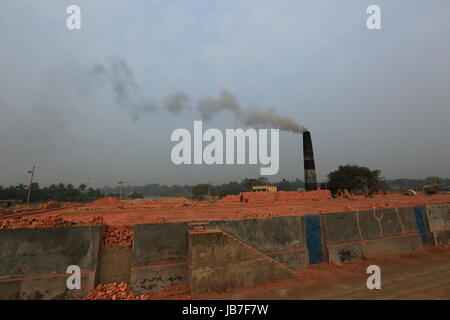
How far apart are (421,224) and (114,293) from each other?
1899cm

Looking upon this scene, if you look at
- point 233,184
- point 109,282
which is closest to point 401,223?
point 109,282

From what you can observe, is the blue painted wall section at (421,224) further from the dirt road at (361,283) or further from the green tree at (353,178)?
the green tree at (353,178)

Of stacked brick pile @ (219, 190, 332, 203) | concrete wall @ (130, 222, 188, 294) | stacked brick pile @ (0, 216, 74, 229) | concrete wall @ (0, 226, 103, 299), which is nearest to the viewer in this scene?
concrete wall @ (0, 226, 103, 299)

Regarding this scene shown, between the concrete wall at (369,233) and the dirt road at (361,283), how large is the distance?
0.67 metres

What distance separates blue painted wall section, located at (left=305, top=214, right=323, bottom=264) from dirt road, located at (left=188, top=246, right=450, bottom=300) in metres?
0.40

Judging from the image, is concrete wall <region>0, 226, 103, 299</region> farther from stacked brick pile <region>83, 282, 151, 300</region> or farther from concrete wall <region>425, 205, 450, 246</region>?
concrete wall <region>425, 205, 450, 246</region>

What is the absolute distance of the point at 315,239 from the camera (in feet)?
37.1

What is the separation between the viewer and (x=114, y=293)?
793 cm

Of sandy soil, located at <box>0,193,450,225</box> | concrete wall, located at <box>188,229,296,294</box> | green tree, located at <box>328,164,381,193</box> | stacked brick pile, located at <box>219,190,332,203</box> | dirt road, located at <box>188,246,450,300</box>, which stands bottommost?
dirt road, located at <box>188,246,450,300</box>

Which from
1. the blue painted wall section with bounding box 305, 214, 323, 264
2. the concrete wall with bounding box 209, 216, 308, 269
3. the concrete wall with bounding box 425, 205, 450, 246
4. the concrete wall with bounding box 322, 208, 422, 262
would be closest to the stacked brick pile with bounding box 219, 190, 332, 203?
the concrete wall with bounding box 425, 205, 450, 246

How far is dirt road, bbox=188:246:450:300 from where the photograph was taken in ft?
25.5

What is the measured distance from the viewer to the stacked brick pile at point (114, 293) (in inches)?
303
